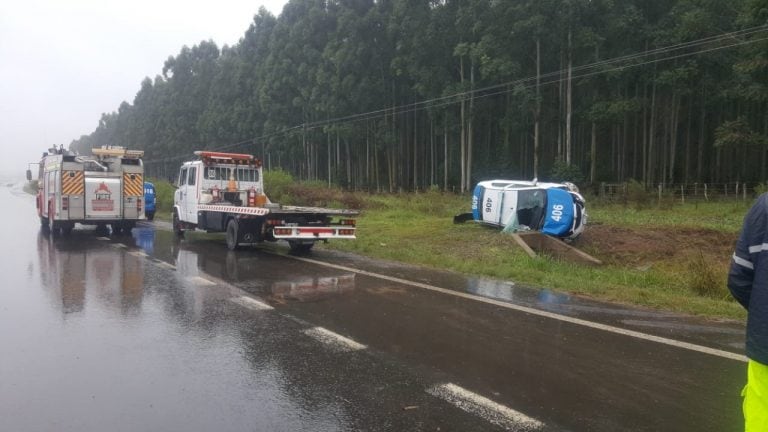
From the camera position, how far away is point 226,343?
615 centimetres

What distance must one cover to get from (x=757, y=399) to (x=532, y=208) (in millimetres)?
14762

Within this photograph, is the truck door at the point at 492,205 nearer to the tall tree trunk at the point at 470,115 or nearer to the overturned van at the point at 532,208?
the overturned van at the point at 532,208

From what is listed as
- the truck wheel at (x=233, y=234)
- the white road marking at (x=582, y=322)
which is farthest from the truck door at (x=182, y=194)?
the white road marking at (x=582, y=322)

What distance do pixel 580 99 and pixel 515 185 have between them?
76.7 feet

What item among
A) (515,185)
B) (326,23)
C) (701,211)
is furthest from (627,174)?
(515,185)

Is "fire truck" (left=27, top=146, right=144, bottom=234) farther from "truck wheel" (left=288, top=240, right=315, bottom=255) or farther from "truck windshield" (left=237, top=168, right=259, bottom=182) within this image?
"truck wheel" (left=288, top=240, right=315, bottom=255)

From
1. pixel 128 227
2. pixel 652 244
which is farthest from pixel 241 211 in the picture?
pixel 652 244

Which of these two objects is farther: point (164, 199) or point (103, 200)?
point (164, 199)

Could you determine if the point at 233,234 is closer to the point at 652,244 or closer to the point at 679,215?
the point at 652,244

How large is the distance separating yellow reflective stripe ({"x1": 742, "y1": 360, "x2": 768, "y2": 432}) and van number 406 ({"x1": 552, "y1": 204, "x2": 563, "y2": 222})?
1402cm

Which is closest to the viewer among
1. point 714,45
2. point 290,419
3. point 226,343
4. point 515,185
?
point 290,419

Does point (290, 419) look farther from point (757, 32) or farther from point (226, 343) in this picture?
point (757, 32)

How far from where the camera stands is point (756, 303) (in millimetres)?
2479

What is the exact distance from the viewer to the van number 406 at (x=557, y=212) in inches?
635
